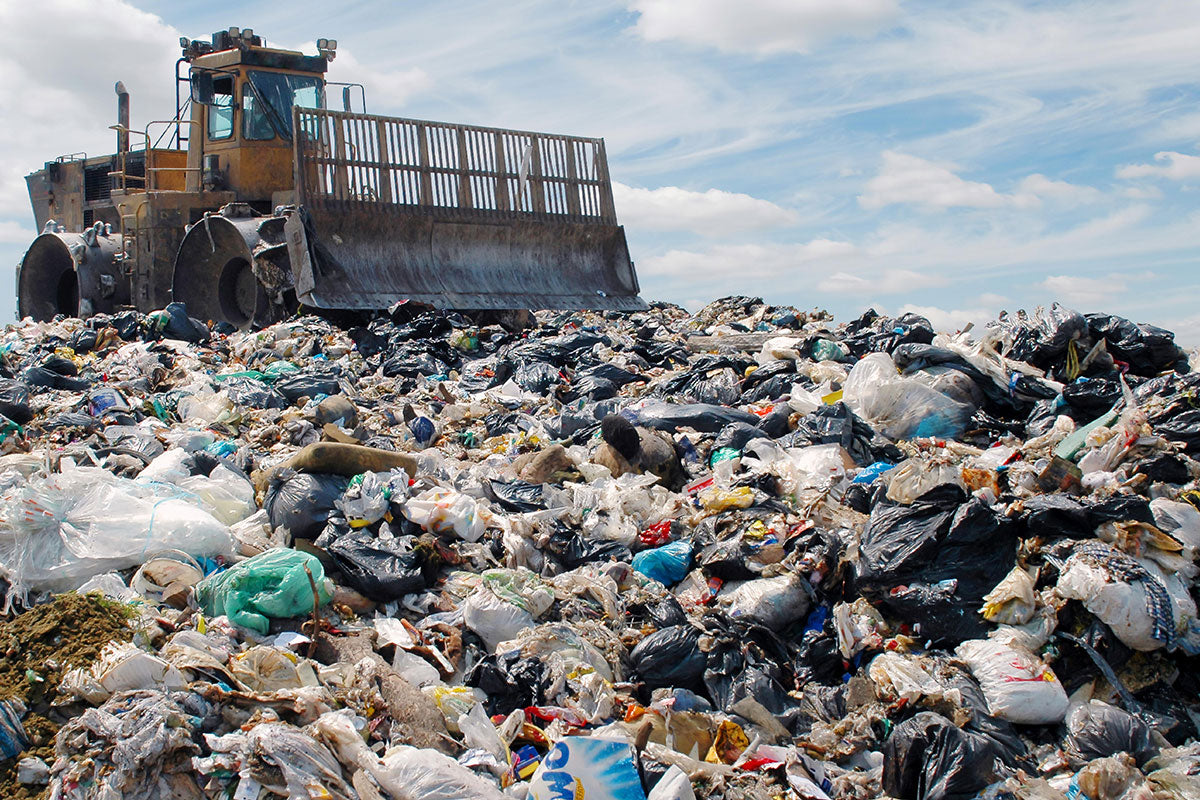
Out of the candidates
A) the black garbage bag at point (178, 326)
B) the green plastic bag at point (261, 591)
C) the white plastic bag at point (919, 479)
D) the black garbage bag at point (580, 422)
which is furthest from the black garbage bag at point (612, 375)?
the black garbage bag at point (178, 326)

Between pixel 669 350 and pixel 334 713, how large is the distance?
17.7 feet

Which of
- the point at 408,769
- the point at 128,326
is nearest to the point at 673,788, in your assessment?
the point at 408,769

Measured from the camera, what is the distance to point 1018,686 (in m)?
3.19

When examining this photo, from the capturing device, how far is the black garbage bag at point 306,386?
6617 millimetres

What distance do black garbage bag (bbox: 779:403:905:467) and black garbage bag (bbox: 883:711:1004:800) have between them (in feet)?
7.30

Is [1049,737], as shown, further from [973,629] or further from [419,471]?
[419,471]

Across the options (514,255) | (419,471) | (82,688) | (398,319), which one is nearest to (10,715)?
(82,688)

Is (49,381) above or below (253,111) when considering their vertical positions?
below

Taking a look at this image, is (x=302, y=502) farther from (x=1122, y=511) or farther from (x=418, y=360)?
(x=418, y=360)

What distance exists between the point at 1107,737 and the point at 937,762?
2.03 feet

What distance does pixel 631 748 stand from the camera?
9.09 feet

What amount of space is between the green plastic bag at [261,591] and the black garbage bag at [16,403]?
10.9 ft

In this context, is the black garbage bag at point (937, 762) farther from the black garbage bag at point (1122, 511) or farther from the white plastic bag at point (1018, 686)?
the black garbage bag at point (1122, 511)

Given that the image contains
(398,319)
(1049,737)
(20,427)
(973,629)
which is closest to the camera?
(1049,737)
